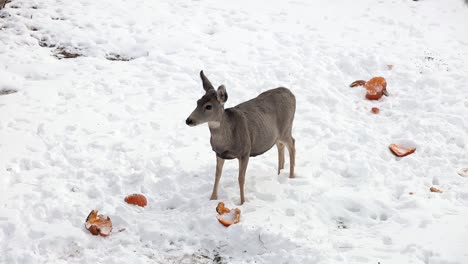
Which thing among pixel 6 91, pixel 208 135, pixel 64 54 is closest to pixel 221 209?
pixel 208 135

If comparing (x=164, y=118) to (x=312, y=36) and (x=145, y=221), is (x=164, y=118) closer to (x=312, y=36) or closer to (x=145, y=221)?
(x=145, y=221)

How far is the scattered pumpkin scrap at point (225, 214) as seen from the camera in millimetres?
5865

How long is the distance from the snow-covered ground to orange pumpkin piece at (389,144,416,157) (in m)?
0.10

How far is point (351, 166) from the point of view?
24.1ft

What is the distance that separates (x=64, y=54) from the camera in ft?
33.0

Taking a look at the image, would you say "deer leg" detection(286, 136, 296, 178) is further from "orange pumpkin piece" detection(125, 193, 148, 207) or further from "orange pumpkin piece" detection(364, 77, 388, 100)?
"orange pumpkin piece" detection(364, 77, 388, 100)

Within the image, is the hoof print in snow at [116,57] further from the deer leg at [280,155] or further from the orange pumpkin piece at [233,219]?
the orange pumpkin piece at [233,219]

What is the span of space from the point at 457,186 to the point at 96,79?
6.35 m

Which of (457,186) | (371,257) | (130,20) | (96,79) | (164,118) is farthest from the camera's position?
(130,20)

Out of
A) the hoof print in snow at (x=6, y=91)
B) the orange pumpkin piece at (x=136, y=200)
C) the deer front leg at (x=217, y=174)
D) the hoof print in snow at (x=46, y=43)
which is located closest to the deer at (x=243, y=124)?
the deer front leg at (x=217, y=174)

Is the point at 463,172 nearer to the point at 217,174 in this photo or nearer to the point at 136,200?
the point at 217,174

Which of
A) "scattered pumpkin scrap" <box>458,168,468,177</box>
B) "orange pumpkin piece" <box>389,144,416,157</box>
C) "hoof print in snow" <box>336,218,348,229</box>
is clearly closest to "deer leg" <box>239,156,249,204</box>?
"hoof print in snow" <box>336,218,348,229</box>

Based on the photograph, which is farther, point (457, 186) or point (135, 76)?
point (135, 76)

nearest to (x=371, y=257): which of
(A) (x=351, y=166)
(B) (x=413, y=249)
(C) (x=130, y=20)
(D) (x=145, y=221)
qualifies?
(B) (x=413, y=249)
